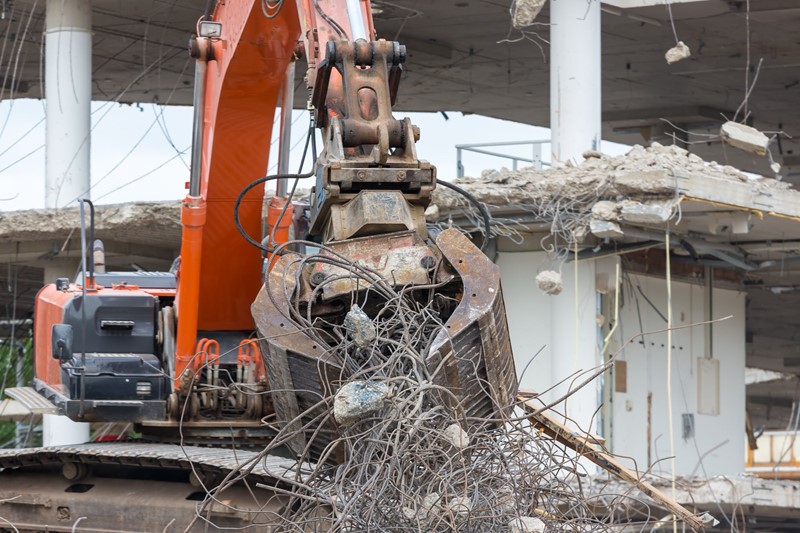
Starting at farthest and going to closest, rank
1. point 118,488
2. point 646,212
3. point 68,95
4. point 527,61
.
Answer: point 527,61
point 68,95
point 646,212
point 118,488

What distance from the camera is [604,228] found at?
12578 millimetres

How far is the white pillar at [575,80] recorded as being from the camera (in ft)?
50.4

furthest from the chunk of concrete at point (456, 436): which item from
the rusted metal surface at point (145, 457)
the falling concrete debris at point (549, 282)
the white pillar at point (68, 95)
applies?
the white pillar at point (68, 95)

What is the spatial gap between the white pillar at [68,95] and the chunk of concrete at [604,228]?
806cm

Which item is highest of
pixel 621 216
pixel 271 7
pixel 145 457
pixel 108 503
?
pixel 271 7

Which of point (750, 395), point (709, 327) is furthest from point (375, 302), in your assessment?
point (750, 395)

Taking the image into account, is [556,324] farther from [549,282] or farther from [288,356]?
[288,356]

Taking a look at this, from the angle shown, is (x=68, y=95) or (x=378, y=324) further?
(x=68, y=95)

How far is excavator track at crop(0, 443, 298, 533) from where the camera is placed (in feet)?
25.1

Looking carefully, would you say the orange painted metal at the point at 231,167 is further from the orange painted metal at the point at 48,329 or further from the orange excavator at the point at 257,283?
the orange painted metal at the point at 48,329

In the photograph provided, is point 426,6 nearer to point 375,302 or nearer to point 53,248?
point 53,248

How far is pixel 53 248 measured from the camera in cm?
1680

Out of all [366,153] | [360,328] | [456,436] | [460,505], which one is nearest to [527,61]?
[366,153]

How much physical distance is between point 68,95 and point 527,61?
24.5 ft
